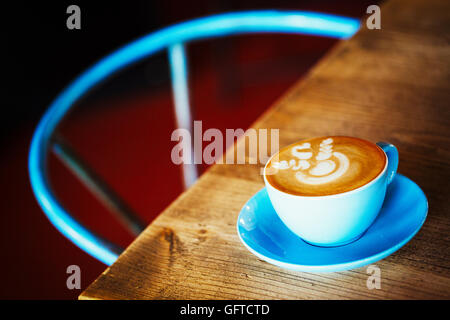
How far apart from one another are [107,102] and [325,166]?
1699mm

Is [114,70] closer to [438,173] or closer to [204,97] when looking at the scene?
[438,173]

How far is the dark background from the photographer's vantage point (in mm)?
1379

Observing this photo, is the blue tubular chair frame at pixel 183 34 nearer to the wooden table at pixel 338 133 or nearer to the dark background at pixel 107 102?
the wooden table at pixel 338 133

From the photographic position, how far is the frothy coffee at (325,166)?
1.06 ft

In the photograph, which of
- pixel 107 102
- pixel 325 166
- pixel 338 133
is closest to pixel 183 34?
pixel 338 133

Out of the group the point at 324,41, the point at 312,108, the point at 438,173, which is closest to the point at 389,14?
the point at 312,108

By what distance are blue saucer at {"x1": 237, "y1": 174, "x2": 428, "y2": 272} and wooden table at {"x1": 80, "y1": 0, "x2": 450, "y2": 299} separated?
0.01 meters

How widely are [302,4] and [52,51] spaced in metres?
1.22

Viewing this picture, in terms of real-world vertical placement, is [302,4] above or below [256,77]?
above

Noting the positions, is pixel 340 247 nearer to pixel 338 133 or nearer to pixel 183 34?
pixel 338 133

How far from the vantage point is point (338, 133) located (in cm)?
49

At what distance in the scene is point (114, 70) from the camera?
0.77 meters

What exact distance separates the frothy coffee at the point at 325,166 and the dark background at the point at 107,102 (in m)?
0.97

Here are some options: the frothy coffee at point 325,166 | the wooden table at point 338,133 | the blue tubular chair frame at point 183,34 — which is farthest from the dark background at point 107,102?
the frothy coffee at point 325,166
